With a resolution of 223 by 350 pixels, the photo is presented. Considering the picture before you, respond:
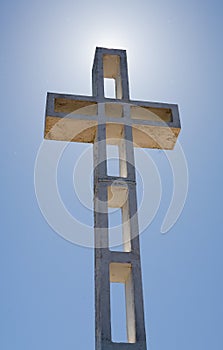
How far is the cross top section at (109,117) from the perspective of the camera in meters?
7.42

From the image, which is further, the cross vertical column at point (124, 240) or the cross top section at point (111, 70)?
the cross top section at point (111, 70)

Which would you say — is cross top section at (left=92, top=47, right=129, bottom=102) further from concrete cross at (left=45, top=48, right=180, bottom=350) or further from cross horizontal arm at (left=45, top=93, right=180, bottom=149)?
cross horizontal arm at (left=45, top=93, right=180, bottom=149)

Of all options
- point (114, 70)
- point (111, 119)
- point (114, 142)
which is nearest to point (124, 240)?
point (114, 142)

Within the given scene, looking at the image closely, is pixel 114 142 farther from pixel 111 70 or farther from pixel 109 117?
pixel 111 70

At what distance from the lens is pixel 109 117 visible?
297 inches

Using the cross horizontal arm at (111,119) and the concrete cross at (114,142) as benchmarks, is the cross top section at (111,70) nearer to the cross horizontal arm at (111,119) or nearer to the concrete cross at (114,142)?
the concrete cross at (114,142)

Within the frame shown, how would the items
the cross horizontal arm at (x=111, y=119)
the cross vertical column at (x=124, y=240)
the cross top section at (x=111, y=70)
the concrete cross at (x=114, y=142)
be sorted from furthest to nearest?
the cross top section at (x=111, y=70) → the cross horizontal arm at (x=111, y=119) → the concrete cross at (x=114, y=142) → the cross vertical column at (x=124, y=240)

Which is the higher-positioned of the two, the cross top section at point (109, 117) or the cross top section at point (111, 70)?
the cross top section at point (111, 70)

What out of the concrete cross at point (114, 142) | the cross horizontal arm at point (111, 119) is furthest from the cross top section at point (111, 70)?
the cross horizontal arm at point (111, 119)

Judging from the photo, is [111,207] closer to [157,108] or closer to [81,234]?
[81,234]

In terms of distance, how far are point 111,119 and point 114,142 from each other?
0.32 m

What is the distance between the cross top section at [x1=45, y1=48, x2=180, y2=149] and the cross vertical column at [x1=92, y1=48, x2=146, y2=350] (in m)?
0.02

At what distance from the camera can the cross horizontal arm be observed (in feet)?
24.3

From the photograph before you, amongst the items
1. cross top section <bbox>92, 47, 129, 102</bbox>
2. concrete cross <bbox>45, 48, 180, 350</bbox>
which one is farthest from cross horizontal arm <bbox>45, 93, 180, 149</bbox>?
cross top section <bbox>92, 47, 129, 102</bbox>
